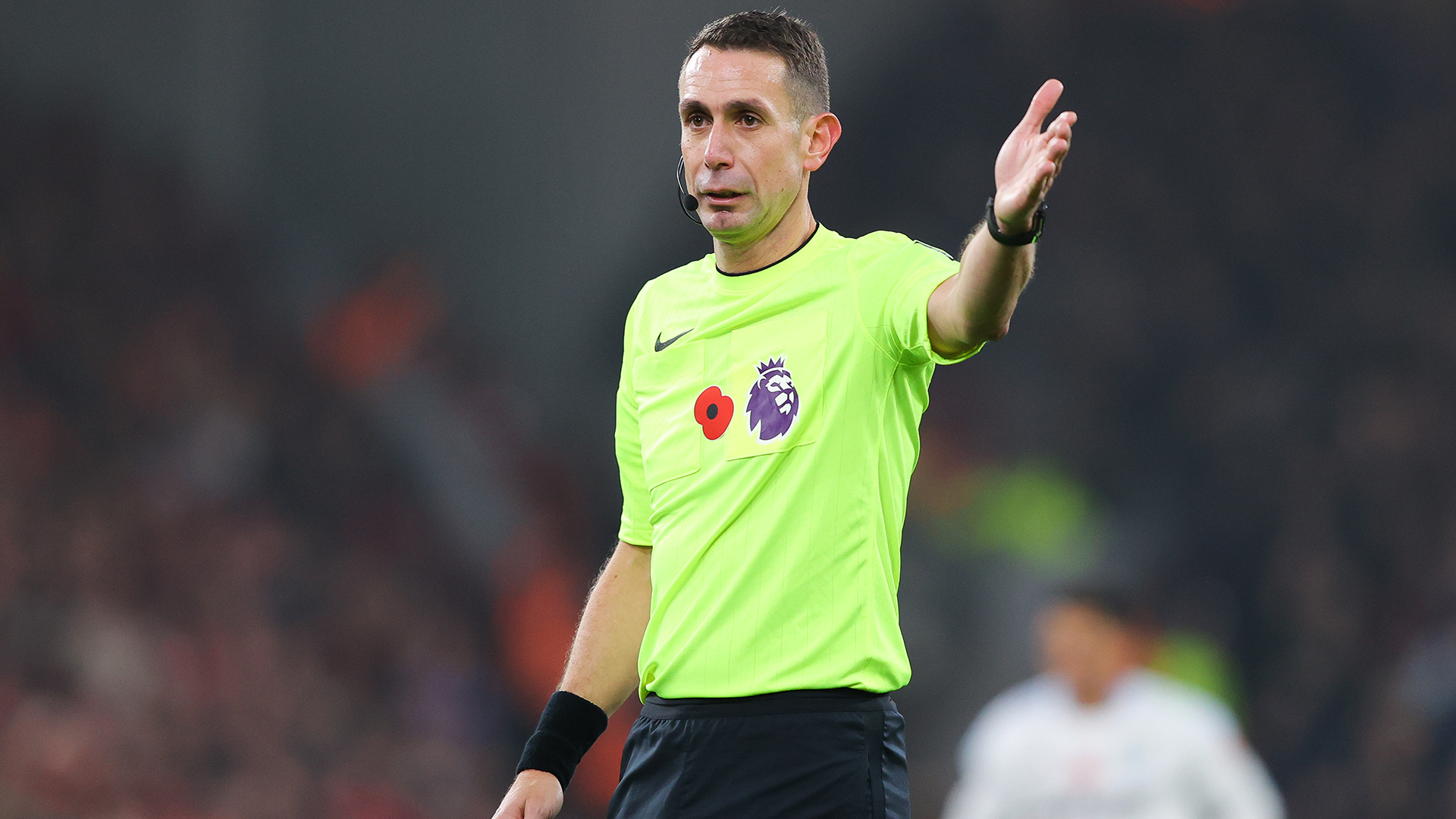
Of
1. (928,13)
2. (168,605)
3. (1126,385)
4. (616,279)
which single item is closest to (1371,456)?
(1126,385)

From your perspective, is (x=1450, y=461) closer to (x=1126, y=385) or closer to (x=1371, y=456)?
(x=1371, y=456)

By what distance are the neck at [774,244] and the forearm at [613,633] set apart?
53cm

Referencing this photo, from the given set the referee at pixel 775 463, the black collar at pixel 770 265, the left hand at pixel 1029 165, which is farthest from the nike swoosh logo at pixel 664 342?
the left hand at pixel 1029 165

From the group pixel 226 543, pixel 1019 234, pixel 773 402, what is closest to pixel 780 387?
pixel 773 402

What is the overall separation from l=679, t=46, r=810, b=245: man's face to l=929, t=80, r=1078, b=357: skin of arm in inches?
16.8

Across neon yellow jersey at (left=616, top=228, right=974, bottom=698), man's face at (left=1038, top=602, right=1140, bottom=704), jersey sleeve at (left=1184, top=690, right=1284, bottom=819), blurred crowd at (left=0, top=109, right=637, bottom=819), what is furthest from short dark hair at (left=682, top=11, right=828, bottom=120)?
blurred crowd at (left=0, top=109, right=637, bottom=819)

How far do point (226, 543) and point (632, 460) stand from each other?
6.54m

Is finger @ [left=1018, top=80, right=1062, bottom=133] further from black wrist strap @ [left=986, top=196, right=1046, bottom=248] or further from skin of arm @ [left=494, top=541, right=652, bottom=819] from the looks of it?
skin of arm @ [left=494, top=541, right=652, bottom=819]

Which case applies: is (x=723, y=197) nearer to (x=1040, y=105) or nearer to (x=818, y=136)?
(x=818, y=136)

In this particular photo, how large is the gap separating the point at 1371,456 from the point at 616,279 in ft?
15.9

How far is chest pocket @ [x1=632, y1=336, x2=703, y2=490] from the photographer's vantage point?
2.44 meters

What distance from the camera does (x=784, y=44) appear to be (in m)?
2.49

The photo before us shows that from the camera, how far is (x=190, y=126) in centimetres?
1009

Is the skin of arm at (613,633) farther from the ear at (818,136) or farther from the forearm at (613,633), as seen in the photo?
the ear at (818,136)
